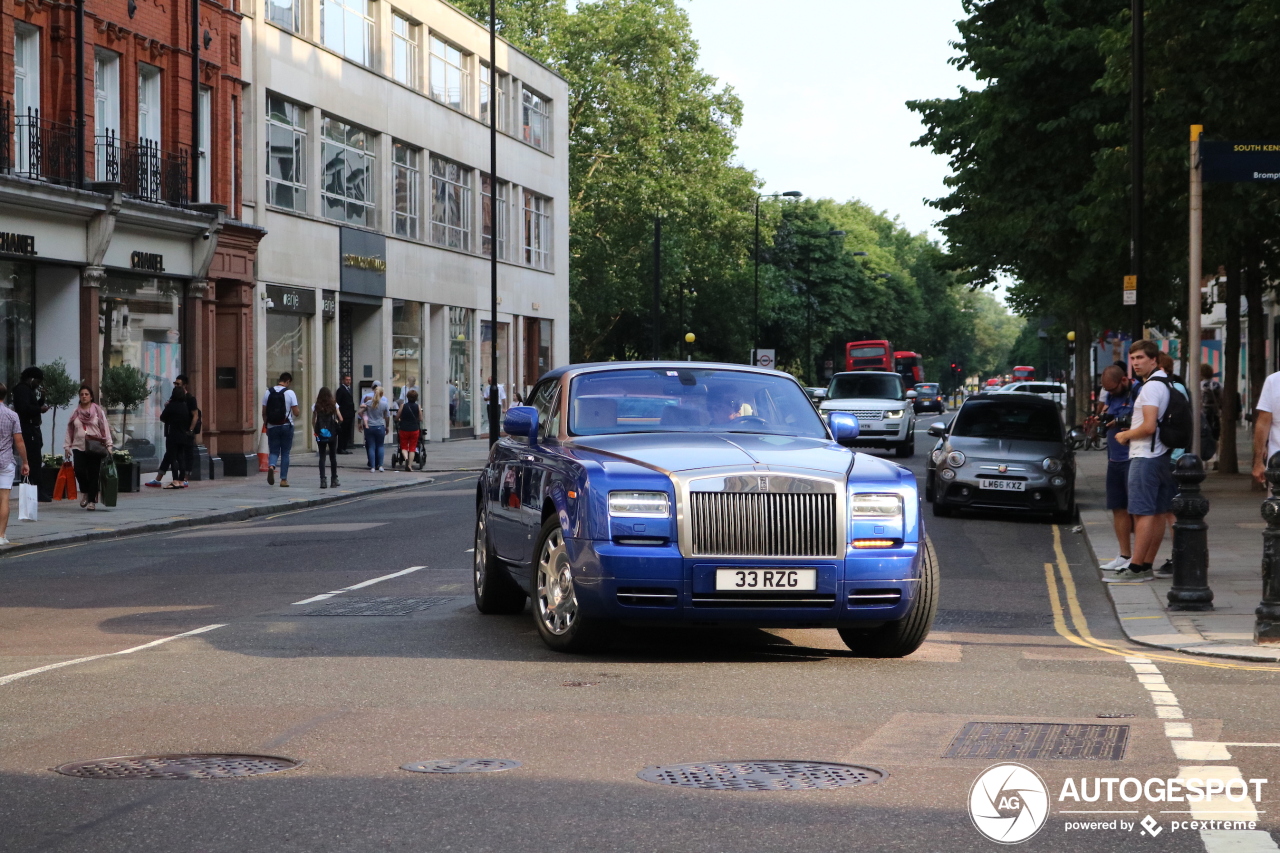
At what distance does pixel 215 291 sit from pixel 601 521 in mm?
27735

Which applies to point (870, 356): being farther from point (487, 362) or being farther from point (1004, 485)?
point (1004, 485)

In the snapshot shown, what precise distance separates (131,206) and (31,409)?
6055mm

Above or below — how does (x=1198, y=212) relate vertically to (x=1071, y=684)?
above

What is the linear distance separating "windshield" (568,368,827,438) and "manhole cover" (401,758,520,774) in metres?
3.97

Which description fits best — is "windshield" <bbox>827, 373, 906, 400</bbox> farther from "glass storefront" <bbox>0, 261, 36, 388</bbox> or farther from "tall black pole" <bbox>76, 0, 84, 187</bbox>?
"glass storefront" <bbox>0, 261, 36, 388</bbox>

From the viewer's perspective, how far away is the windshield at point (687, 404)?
10641mm

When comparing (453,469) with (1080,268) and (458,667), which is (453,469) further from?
(458,667)

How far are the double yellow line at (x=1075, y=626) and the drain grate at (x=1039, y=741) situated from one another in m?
2.64

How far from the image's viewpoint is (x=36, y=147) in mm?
28078

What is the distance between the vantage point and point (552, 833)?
5.60 metres

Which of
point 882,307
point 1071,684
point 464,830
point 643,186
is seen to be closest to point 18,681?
point 464,830

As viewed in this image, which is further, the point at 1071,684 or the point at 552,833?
the point at 1071,684

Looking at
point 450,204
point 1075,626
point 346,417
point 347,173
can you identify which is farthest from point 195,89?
point 1075,626

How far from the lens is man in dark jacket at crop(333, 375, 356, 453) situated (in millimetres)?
37719
